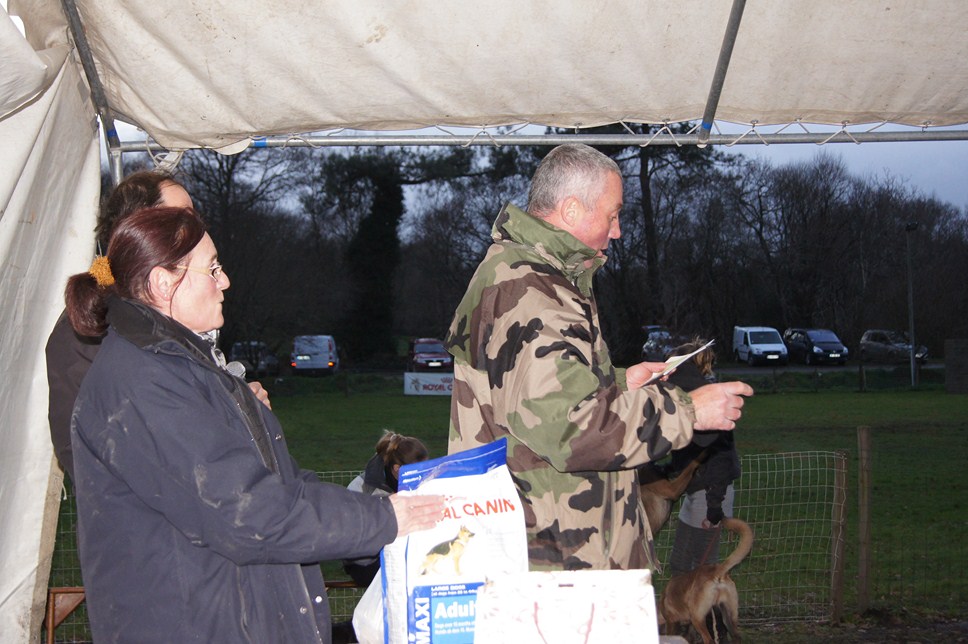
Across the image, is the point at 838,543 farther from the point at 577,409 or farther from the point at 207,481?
the point at 207,481

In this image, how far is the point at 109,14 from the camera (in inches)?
109

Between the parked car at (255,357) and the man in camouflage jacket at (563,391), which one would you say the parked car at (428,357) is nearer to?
the parked car at (255,357)

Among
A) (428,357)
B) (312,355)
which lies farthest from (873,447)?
(312,355)

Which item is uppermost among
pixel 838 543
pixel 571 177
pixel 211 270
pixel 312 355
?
pixel 571 177

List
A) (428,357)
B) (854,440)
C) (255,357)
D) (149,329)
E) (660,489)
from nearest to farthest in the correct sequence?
(149,329) < (660,489) < (854,440) < (255,357) < (428,357)

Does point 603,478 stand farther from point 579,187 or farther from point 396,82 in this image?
point 396,82

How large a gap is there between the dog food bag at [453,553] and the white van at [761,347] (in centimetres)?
2974

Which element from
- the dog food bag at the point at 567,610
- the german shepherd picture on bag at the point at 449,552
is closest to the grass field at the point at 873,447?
the dog food bag at the point at 567,610

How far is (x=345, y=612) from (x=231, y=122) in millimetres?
3417

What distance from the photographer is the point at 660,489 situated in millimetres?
5234

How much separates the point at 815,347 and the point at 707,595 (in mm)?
28131

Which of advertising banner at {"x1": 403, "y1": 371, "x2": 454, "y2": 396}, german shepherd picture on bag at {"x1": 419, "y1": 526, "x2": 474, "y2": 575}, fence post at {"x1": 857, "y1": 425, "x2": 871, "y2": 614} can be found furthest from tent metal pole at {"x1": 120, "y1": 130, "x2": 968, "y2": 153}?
advertising banner at {"x1": 403, "y1": 371, "x2": 454, "y2": 396}

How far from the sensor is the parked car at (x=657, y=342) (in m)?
20.9

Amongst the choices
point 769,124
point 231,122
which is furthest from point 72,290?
point 769,124
